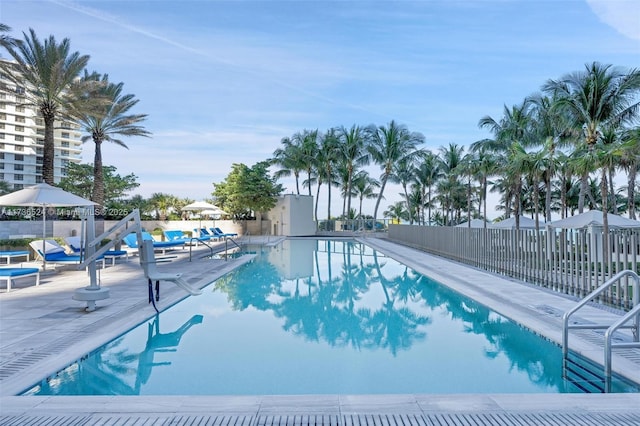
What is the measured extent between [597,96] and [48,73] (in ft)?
71.6

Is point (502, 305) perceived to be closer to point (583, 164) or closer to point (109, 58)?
point (583, 164)

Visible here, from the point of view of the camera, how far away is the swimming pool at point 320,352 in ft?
12.9

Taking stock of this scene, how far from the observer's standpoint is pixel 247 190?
98.7 ft

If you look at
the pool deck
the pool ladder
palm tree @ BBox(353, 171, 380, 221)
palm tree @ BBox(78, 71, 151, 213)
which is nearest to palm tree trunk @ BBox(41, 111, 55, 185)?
palm tree @ BBox(78, 71, 151, 213)

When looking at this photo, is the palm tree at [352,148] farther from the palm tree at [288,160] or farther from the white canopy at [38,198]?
the white canopy at [38,198]

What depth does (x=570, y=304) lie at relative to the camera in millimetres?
6605

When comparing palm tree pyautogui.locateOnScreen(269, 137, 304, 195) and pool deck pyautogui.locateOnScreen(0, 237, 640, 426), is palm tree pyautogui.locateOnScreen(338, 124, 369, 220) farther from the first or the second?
pool deck pyautogui.locateOnScreen(0, 237, 640, 426)

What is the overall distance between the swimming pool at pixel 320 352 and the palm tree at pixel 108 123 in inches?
618

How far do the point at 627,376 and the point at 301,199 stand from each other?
28848 mm

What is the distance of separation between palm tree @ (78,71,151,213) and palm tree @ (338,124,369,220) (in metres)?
16.4

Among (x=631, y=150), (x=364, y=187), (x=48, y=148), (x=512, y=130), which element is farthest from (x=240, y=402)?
(x=364, y=187)

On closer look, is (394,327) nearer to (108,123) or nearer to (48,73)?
(48,73)

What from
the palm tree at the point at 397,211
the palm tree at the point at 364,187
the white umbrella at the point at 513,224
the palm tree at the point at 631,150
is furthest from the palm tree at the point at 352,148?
the palm tree at the point at 631,150

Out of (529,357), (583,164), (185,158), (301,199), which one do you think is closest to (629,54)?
(583,164)
